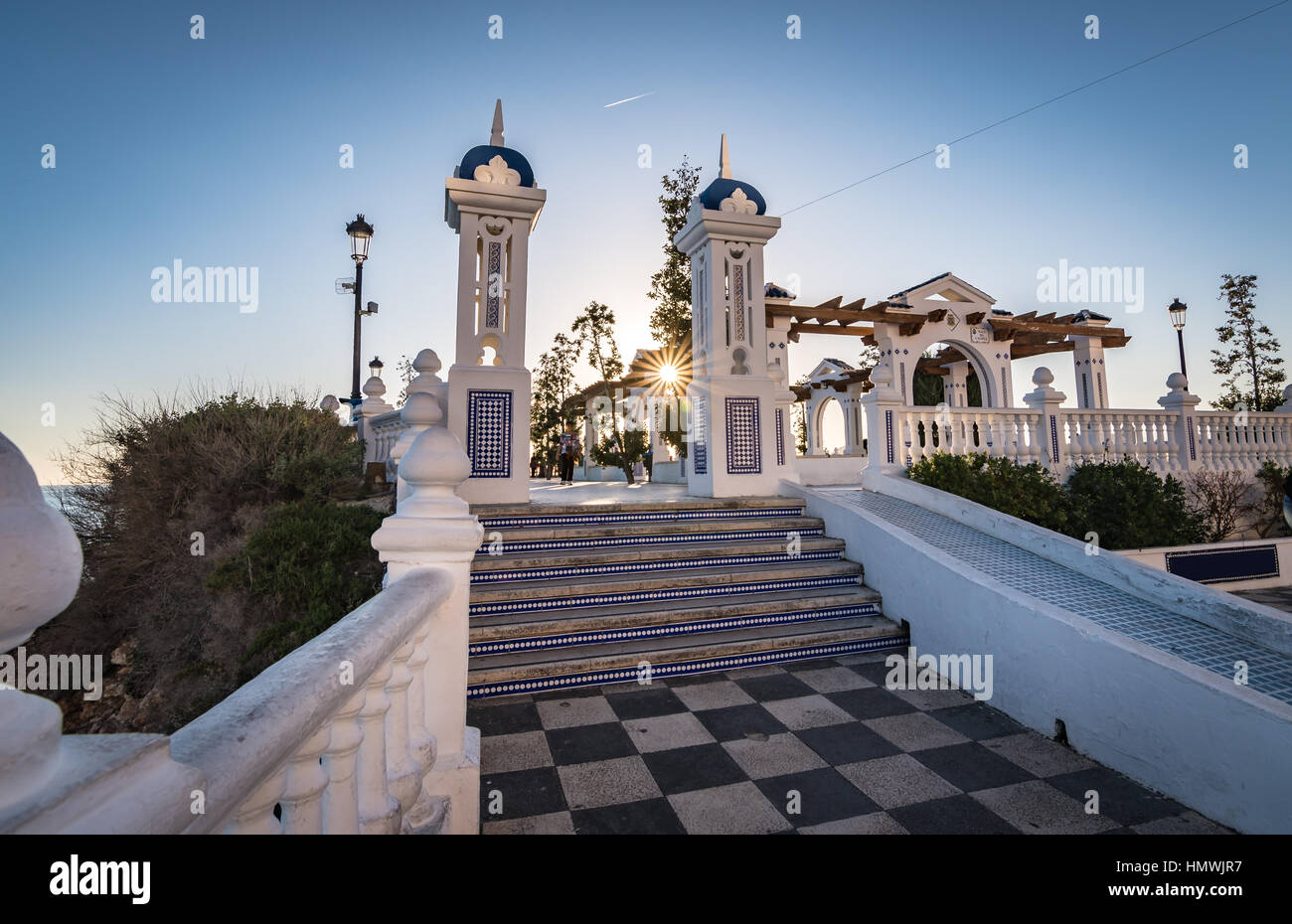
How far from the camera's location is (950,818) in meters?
2.48

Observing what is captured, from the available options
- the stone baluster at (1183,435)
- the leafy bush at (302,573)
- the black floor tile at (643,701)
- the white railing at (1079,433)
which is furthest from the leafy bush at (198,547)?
the stone baluster at (1183,435)

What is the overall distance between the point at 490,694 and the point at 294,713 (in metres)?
2.98

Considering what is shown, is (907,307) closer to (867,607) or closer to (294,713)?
(867,607)

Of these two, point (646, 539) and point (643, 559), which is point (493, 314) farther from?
point (643, 559)

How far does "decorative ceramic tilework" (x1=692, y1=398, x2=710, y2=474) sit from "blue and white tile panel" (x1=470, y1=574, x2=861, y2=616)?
7.46 feet

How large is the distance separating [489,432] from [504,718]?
3.59m

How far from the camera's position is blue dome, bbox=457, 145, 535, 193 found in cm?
682

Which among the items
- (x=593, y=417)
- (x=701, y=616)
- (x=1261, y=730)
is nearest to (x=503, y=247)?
(x=701, y=616)

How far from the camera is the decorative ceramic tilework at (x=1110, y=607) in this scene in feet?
9.39

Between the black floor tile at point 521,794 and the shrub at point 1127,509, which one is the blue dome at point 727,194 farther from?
the black floor tile at point 521,794

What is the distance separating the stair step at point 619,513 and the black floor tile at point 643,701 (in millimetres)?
2029

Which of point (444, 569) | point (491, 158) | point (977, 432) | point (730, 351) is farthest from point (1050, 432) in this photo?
point (444, 569)
